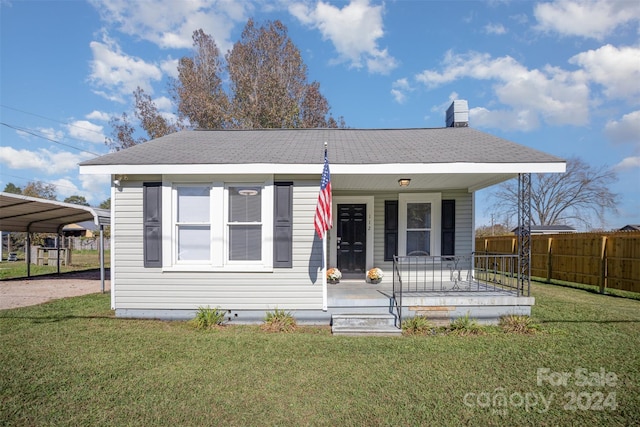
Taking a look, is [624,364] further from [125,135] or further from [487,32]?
[125,135]

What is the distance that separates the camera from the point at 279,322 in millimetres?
5953

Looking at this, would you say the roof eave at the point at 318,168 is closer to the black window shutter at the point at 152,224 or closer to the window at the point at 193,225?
the black window shutter at the point at 152,224

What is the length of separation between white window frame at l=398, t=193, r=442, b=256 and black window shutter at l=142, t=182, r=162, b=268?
5371mm

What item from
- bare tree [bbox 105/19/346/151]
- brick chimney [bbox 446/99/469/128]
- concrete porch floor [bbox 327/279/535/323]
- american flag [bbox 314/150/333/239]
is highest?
bare tree [bbox 105/19/346/151]

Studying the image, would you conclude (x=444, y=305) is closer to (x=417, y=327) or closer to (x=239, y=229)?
(x=417, y=327)

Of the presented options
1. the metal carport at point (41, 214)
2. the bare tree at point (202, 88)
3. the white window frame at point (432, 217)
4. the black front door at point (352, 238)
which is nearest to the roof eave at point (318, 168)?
the white window frame at point (432, 217)

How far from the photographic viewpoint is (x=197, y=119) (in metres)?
19.1

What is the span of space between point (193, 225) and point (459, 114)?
7828mm

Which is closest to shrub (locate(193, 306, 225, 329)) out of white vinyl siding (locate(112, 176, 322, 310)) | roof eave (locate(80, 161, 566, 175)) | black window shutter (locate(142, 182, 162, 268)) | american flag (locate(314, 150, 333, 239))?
white vinyl siding (locate(112, 176, 322, 310))

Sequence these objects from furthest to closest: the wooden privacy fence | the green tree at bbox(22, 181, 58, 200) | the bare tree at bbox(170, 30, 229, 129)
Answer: the green tree at bbox(22, 181, 58, 200) → the bare tree at bbox(170, 30, 229, 129) → the wooden privacy fence

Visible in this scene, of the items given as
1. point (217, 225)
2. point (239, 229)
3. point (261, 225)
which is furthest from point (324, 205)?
point (217, 225)

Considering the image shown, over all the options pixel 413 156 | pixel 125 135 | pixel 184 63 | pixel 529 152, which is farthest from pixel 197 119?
pixel 529 152

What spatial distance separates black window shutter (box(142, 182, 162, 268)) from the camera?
6184 mm

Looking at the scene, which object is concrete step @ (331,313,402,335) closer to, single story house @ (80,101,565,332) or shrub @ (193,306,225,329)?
single story house @ (80,101,565,332)
